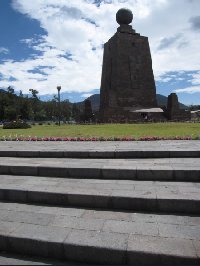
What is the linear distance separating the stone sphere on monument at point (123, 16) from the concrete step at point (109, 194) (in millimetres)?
46299

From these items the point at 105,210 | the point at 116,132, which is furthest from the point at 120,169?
the point at 116,132

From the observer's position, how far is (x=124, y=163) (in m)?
6.90

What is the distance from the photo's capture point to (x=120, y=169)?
6180 mm

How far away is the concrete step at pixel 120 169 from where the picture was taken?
5.88 m

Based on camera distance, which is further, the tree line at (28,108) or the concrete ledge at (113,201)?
the tree line at (28,108)

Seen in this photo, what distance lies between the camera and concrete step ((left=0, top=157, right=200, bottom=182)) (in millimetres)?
5883

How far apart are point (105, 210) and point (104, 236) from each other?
932 millimetres

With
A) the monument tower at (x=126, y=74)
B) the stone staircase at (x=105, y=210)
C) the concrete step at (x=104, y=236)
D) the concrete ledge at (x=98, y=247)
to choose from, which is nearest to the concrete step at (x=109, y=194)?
the stone staircase at (x=105, y=210)

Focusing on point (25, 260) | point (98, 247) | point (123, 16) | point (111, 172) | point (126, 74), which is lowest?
point (25, 260)

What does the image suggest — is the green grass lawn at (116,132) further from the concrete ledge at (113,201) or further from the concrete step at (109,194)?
the concrete ledge at (113,201)

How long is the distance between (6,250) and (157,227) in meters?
2.09

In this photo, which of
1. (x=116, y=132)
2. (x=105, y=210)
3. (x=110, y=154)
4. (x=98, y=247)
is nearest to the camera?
(x=98, y=247)

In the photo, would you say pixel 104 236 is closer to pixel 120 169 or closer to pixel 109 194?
pixel 109 194

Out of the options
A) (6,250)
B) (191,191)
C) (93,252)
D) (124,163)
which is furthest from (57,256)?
(124,163)
